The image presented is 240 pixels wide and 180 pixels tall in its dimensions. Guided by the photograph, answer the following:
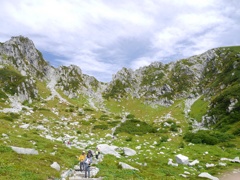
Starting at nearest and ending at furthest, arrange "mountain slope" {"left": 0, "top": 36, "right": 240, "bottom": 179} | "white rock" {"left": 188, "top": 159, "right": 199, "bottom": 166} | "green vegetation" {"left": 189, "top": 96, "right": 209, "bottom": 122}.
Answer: "mountain slope" {"left": 0, "top": 36, "right": 240, "bottom": 179} → "white rock" {"left": 188, "top": 159, "right": 199, "bottom": 166} → "green vegetation" {"left": 189, "top": 96, "right": 209, "bottom": 122}

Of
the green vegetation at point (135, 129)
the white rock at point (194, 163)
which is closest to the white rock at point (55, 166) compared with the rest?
the white rock at point (194, 163)

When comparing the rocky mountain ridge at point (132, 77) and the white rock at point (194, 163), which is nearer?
the white rock at point (194, 163)

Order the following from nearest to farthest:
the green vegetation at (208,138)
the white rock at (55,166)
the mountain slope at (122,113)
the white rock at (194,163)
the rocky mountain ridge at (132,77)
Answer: the white rock at (55,166) < the mountain slope at (122,113) < the white rock at (194,163) < the green vegetation at (208,138) < the rocky mountain ridge at (132,77)

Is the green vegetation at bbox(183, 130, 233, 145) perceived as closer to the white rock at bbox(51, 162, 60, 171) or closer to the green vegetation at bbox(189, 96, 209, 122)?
the green vegetation at bbox(189, 96, 209, 122)

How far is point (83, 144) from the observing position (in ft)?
128

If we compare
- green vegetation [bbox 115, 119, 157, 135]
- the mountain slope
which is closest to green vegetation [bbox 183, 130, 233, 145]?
the mountain slope

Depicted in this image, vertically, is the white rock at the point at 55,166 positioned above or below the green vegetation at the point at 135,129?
below

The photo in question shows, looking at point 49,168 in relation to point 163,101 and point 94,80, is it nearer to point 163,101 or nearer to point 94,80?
point 163,101

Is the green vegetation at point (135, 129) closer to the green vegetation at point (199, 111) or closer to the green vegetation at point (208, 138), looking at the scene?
the green vegetation at point (208, 138)

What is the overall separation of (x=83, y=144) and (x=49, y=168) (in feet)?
69.8

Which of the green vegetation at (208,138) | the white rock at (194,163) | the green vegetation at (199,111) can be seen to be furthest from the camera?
the green vegetation at (199,111)

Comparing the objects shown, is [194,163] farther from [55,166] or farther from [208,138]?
[55,166]

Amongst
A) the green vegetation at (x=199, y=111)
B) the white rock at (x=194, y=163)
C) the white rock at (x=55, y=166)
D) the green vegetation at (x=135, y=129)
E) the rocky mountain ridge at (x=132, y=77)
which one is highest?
the rocky mountain ridge at (x=132, y=77)

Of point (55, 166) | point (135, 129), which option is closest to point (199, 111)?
point (135, 129)
